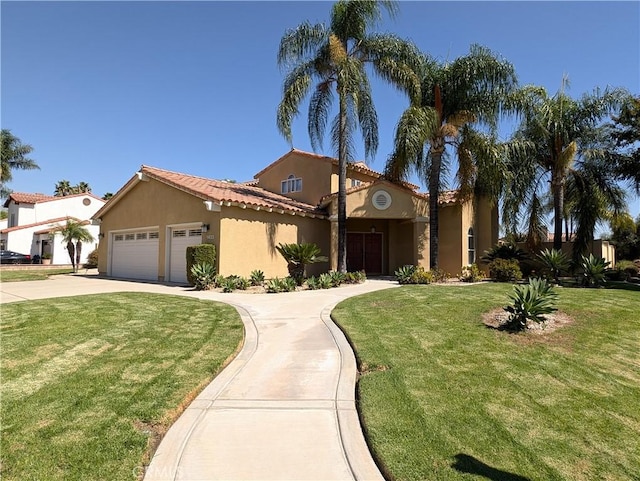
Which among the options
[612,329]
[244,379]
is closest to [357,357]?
[244,379]

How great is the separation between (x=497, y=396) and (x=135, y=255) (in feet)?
65.4

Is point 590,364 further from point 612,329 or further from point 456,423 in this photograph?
point 456,423

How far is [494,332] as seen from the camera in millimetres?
7422

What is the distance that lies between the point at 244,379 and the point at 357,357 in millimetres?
1818

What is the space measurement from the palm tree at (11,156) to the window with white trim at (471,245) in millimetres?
42902

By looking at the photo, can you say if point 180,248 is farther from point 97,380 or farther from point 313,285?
point 97,380

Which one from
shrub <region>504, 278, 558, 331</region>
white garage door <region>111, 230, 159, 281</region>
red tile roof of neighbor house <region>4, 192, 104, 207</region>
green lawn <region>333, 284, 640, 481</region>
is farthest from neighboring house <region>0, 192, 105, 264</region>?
shrub <region>504, 278, 558, 331</region>

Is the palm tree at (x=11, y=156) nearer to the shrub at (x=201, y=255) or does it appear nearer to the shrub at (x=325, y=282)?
the shrub at (x=201, y=255)

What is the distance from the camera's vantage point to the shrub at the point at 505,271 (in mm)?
15734

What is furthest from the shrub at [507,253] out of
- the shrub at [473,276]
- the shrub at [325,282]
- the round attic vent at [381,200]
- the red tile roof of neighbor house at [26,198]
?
the red tile roof of neighbor house at [26,198]

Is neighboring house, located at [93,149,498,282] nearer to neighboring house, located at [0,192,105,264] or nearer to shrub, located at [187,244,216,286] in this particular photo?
shrub, located at [187,244,216,286]

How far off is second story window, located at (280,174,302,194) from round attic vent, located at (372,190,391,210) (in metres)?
4.94

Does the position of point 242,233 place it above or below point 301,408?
above

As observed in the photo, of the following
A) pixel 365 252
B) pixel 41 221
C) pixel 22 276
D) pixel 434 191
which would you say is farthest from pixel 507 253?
pixel 41 221
